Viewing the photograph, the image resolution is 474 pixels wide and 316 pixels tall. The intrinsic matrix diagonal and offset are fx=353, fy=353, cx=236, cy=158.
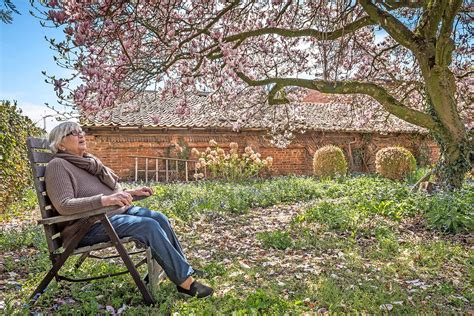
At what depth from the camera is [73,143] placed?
10.2 ft

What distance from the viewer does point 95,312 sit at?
8.40 ft

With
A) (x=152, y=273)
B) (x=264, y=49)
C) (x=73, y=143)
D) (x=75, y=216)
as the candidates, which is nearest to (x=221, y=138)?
(x=264, y=49)

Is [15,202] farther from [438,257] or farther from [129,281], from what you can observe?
[438,257]

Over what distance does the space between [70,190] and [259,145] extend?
44.3 ft

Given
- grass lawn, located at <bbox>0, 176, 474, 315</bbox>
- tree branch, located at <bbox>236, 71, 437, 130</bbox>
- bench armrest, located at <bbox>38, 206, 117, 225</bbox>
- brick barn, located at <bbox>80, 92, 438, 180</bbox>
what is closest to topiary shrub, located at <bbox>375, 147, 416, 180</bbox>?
brick barn, located at <bbox>80, 92, 438, 180</bbox>

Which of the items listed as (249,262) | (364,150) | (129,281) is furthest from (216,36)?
(364,150)

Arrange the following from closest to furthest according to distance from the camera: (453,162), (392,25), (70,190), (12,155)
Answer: (70,190), (392,25), (453,162), (12,155)

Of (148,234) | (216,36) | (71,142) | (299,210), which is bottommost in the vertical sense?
(299,210)

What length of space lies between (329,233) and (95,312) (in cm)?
355

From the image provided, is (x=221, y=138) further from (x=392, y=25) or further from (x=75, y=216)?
(x=75, y=216)

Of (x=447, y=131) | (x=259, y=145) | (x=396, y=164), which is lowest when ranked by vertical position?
(x=396, y=164)

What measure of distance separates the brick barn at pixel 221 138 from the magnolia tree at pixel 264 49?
4.63 metres

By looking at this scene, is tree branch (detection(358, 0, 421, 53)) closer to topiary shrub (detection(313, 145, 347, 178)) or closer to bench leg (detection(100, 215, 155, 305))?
bench leg (detection(100, 215, 155, 305))

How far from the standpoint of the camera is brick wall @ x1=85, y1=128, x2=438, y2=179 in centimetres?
1439
